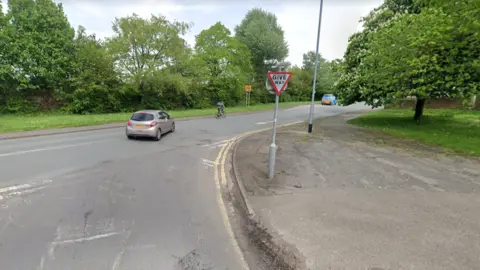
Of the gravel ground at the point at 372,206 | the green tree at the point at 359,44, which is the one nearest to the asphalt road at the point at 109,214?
the gravel ground at the point at 372,206

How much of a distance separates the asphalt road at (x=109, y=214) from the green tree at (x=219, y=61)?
1004 inches

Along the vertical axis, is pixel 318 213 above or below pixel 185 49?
below

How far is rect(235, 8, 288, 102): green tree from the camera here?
40156mm

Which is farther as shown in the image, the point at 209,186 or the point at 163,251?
the point at 209,186

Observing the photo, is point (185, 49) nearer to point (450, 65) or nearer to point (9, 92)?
point (9, 92)

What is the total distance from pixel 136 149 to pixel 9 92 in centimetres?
2159

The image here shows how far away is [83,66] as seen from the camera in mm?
23438

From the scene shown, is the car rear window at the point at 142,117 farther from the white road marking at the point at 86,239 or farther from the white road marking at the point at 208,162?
the white road marking at the point at 86,239

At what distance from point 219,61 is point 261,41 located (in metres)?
11.4

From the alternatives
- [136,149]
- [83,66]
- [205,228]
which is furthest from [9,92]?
[205,228]

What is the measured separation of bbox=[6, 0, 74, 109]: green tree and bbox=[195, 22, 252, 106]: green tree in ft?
47.0

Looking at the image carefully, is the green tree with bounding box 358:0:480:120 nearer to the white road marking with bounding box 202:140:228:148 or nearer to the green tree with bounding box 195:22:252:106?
the white road marking with bounding box 202:140:228:148

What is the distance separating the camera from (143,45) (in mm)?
23797

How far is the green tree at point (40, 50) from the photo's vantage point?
20.8 metres
